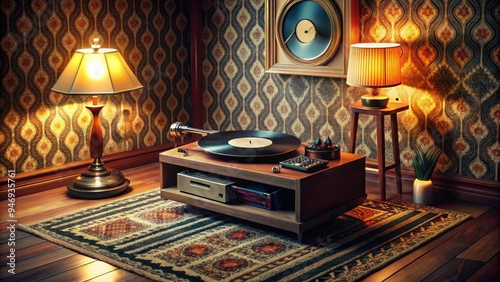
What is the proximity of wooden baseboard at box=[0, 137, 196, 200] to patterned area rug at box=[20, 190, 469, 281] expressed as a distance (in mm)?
498

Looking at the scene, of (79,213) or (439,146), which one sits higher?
(439,146)

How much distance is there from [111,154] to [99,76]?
0.80 meters

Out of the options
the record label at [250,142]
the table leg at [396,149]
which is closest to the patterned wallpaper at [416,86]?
the table leg at [396,149]

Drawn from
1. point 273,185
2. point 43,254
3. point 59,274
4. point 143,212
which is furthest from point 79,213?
point 273,185

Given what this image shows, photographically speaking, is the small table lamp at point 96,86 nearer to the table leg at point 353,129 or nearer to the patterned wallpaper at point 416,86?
the patterned wallpaper at point 416,86

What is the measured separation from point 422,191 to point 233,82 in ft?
4.99

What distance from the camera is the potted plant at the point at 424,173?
3443 millimetres

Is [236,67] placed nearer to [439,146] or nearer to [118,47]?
[118,47]

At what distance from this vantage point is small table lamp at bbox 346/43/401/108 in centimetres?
340

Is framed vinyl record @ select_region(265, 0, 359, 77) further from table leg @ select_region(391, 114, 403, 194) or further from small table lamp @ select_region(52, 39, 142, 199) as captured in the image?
small table lamp @ select_region(52, 39, 142, 199)

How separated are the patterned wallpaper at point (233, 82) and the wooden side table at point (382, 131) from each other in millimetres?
163

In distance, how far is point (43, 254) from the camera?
281 centimetres

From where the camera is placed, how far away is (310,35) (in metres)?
3.97

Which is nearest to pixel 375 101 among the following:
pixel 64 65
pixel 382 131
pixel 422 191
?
pixel 382 131
